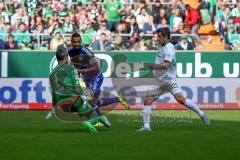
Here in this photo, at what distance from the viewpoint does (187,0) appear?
3130 centimetres

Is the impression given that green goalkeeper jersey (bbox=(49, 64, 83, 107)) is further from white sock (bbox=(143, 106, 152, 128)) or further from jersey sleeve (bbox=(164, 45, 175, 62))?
jersey sleeve (bbox=(164, 45, 175, 62))

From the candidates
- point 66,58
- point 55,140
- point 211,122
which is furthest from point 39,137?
point 211,122

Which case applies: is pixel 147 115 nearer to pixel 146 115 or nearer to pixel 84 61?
pixel 146 115

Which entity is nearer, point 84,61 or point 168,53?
point 168,53

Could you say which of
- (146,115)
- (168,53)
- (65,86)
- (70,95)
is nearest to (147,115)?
(146,115)

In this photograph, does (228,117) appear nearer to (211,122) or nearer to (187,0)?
(211,122)

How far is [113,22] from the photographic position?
29750 mm

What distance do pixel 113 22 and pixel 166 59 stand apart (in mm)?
13344

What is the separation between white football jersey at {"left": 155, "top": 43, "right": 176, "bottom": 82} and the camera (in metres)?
16.6

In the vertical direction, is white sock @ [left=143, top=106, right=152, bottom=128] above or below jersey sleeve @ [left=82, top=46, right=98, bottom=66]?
below

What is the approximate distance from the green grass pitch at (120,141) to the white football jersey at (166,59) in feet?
3.63

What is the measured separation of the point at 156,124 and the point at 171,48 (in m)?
2.94

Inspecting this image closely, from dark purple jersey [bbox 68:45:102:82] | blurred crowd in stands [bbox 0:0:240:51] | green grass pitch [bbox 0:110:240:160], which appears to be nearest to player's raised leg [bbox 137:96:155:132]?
green grass pitch [bbox 0:110:240:160]

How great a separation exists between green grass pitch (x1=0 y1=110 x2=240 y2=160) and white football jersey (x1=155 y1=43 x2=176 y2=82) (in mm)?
1107
